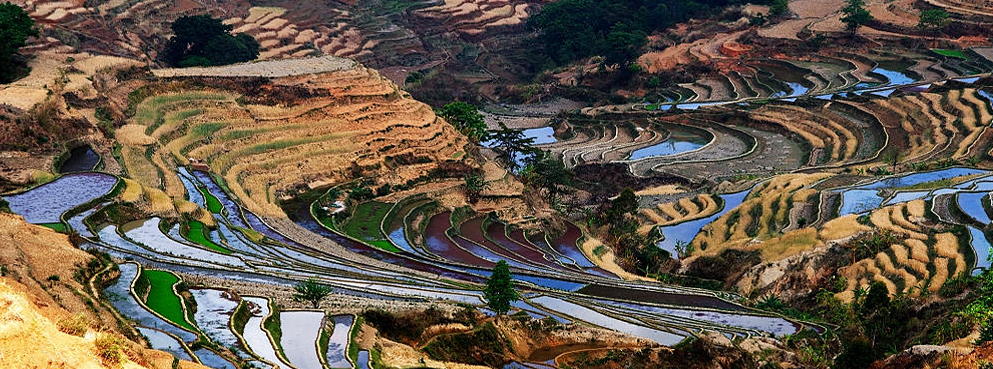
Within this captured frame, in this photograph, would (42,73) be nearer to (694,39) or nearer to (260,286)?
(260,286)

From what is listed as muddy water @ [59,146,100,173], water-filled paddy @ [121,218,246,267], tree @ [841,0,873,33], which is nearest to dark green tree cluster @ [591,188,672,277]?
water-filled paddy @ [121,218,246,267]

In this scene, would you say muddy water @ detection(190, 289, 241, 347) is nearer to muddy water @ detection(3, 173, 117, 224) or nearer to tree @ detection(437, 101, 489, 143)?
muddy water @ detection(3, 173, 117, 224)

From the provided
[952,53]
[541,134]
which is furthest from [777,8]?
[541,134]

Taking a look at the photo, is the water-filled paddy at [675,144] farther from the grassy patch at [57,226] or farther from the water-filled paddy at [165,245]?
the grassy patch at [57,226]

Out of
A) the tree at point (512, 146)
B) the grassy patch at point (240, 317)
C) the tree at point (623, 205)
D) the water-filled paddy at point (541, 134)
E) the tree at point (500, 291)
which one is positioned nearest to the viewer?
the grassy patch at point (240, 317)

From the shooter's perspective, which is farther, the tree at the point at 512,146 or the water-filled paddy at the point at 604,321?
the tree at the point at 512,146

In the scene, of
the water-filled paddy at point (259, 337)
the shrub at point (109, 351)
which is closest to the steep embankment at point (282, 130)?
the water-filled paddy at point (259, 337)

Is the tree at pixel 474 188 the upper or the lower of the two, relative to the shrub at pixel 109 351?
lower
